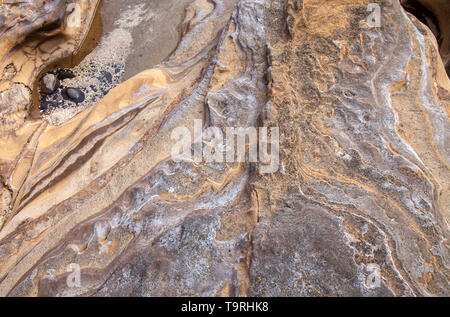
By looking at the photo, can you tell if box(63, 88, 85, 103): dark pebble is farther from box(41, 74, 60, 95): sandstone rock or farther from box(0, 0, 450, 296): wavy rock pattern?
box(0, 0, 450, 296): wavy rock pattern

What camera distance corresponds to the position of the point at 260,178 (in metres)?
1.94

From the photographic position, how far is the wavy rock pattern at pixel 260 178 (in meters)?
1.63

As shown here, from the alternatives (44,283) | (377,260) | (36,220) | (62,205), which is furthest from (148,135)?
(377,260)

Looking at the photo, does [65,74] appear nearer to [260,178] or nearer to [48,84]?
[48,84]

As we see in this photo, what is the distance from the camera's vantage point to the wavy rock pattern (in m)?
1.63

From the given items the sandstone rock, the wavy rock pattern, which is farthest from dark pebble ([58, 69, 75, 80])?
the wavy rock pattern

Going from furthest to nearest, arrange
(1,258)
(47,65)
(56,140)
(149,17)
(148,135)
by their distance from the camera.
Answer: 1. (149,17)
2. (47,65)
3. (56,140)
4. (148,135)
5. (1,258)

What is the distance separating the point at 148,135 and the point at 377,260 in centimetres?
168

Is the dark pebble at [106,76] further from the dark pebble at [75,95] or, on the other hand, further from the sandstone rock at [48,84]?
the sandstone rock at [48,84]

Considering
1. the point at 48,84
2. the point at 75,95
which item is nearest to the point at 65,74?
the point at 48,84

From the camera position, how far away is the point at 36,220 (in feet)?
7.07

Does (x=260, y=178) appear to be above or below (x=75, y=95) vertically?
below

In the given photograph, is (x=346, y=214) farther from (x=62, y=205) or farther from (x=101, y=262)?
(x=62, y=205)

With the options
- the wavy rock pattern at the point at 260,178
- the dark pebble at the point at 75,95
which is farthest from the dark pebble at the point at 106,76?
the wavy rock pattern at the point at 260,178
